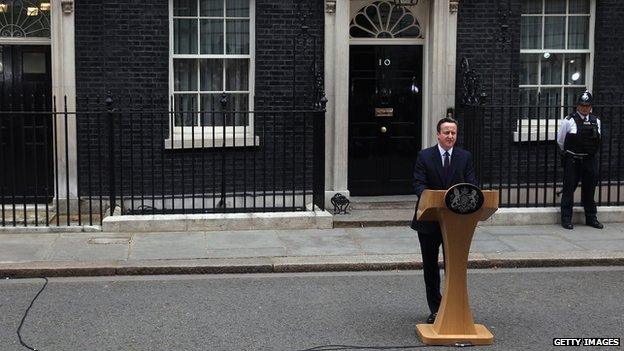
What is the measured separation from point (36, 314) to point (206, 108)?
5.16 m

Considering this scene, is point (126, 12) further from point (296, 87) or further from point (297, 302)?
point (297, 302)

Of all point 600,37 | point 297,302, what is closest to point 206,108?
point 297,302

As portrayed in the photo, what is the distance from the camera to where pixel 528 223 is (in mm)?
10203

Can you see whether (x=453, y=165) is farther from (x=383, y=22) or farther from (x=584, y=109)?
(x=383, y=22)

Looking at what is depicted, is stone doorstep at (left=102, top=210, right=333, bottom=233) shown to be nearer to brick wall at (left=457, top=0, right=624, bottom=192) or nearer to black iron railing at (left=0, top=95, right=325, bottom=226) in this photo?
black iron railing at (left=0, top=95, right=325, bottom=226)

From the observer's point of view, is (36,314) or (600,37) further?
(600,37)

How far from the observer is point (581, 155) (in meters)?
9.85

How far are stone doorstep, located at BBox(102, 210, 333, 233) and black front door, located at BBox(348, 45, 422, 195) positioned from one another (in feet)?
5.69

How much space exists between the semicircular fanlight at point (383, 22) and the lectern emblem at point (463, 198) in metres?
6.23

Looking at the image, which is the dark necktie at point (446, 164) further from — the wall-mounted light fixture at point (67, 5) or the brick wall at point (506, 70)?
the wall-mounted light fixture at point (67, 5)

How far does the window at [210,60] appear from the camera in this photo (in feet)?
35.7
